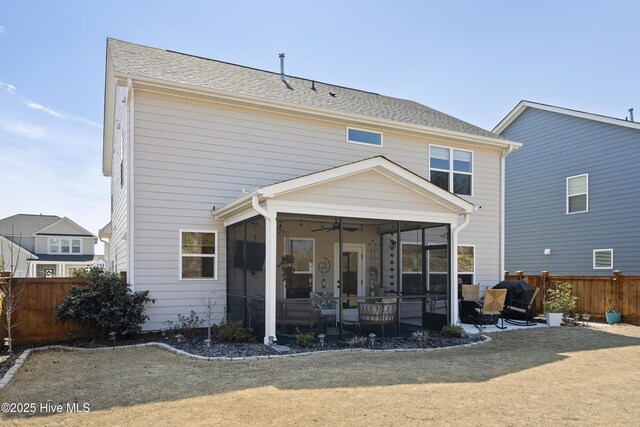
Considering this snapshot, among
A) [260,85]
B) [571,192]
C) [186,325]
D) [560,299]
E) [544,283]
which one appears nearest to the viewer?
[186,325]

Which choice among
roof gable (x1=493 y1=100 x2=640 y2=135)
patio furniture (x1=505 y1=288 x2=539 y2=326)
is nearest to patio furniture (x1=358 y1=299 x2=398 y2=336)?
patio furniture (x1=505 y1=288 x2=539 y2=326)

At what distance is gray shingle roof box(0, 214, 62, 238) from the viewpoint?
117 ft

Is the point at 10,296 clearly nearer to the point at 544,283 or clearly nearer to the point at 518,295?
the point at 518,295

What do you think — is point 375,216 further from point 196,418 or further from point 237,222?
point 196,418

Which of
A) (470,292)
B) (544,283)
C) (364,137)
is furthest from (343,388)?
(544,283)

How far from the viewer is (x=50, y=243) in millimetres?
35875

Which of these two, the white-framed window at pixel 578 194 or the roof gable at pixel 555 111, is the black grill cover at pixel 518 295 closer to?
the white-framed window at pixel 578 194

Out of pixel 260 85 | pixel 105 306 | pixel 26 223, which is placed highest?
pixel 260 85

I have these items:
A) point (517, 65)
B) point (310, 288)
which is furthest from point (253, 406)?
point (517, 65)

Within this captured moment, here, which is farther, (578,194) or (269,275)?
(578,194)

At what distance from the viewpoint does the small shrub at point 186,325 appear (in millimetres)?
9422

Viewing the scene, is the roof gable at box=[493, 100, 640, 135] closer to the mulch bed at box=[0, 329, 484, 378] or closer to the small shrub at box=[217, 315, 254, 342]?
the mulch bed at box=[0, 329, 484, 378]

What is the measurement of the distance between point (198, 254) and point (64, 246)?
105ft

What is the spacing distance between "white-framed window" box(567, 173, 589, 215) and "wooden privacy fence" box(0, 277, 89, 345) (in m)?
15.4
